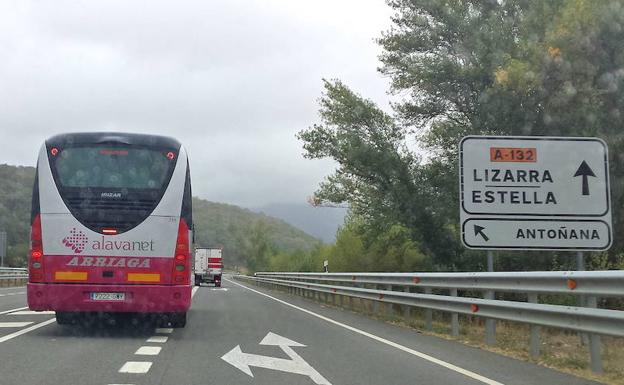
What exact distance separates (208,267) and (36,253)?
4276 centimetres

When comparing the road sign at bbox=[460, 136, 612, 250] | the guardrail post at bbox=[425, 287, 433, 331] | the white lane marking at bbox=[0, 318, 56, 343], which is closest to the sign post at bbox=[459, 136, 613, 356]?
the road sign at bbox=[460, 136, 612, 250]

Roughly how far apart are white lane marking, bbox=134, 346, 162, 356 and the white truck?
42.6 meters

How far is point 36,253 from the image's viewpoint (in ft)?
32.8

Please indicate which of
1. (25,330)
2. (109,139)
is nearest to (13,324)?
(25,330)

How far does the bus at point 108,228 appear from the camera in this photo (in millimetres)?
9992

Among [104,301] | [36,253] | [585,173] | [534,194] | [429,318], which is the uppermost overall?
[585,173]

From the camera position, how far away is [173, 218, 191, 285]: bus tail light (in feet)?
33.7

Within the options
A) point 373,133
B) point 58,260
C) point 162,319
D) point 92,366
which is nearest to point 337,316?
point 162,319

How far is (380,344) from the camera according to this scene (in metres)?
9.94

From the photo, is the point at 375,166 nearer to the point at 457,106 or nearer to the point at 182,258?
the point at 457,106

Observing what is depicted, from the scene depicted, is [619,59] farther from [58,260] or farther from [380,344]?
[58,260]

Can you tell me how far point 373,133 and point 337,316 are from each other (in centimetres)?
1088

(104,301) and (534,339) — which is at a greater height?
(104,301)

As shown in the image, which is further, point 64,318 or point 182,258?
point 64,318
